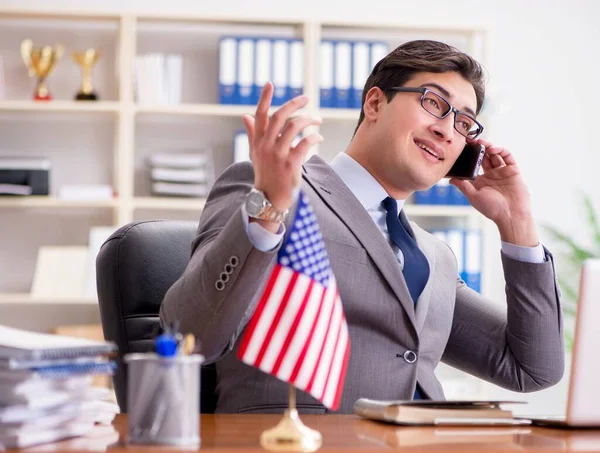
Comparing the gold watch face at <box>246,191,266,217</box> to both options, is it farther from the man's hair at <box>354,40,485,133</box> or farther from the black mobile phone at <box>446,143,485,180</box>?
the black mobile phone at <box>446,143,485,180</box>

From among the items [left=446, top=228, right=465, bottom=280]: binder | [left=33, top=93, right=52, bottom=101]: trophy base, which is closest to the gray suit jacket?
[left=446, top=228, right=465, bottom=280]: binder

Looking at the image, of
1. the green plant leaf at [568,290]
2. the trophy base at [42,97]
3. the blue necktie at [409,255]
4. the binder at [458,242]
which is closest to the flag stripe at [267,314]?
the blue necktie at [409,255]

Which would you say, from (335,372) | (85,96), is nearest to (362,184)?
(335,372)

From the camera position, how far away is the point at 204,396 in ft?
6.05

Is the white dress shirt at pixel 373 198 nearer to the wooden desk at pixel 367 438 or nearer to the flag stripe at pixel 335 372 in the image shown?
the wooden desk at pixel 367 438

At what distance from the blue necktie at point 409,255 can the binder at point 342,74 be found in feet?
8.56

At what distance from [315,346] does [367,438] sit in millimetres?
143

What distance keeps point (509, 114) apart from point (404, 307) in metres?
3.52

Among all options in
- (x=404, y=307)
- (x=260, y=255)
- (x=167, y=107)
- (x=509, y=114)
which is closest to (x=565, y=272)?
(x=509, y=114)

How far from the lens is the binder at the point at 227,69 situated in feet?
14.8

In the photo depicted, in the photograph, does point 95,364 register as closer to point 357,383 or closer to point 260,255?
point 260,255

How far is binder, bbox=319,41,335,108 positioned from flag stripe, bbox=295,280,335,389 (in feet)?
11.4

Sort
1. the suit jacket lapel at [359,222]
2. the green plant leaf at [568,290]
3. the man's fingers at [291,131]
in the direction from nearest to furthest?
the man's fingers at [291,131], the suit jacket lapel at [359,222], the green plant leaf at [568,290]

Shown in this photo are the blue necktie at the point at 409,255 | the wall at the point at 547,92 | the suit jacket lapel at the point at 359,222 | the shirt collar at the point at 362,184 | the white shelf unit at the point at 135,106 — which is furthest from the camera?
the wall at the point at 547,92
